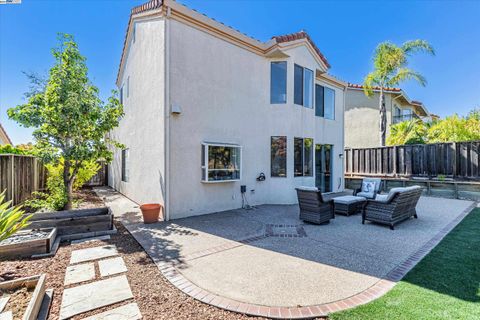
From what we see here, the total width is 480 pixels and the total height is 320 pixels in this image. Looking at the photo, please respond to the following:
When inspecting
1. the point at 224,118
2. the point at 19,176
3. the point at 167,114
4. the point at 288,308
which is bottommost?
the point at 288,308

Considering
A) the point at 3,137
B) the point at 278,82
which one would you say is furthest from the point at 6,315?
the point at 3,137

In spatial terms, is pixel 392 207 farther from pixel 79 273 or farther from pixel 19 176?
pixel 19 176

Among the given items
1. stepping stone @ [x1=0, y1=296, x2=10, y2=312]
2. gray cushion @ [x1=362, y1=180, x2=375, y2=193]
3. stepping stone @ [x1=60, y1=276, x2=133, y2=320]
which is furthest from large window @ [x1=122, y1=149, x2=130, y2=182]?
gray cushion @ [x1=362, y1=180, x2=375, y2=193]

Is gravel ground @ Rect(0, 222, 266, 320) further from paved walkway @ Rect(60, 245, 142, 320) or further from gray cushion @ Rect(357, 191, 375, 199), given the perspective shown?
gray cushion @ Rect(357, 191, 375, 199)

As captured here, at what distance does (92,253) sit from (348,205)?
8.17 m

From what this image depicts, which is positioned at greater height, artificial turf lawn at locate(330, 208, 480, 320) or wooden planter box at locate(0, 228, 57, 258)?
wooden planter box at locate(0, 228, 57, 258)

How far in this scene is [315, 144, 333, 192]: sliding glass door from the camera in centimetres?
1280

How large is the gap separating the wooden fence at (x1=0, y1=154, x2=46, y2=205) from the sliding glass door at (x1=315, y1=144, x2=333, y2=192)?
13.0m

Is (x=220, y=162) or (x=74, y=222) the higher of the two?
(x=220, y=162)

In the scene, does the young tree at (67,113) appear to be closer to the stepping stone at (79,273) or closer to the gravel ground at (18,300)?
the stepping stone at (79,273)

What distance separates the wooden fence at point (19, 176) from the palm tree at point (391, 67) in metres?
22.0

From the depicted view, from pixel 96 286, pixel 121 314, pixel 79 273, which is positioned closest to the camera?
pixel 121 314

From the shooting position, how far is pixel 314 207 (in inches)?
292

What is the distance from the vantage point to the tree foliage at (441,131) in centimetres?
1498
